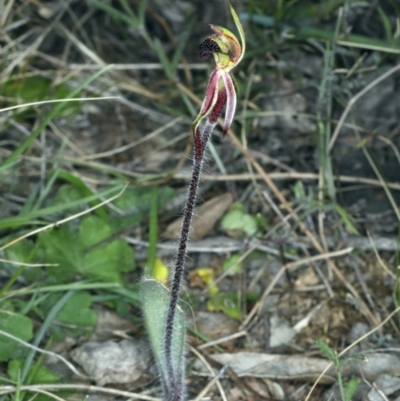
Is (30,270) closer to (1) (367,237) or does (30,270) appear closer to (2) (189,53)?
(1) (367,237)

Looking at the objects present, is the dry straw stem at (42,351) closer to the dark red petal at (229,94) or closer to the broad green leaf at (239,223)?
the broad green leaf at (239,223)

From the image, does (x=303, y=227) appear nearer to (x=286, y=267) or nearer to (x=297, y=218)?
(x=297, y=218)

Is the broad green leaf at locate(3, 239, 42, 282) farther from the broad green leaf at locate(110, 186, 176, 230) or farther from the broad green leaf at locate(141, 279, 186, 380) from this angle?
the broad green leaf at locate(141, 279, 186, 380)

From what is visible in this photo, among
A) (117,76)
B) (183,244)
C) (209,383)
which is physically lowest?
(209,383)

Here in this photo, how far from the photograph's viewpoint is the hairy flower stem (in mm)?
1981

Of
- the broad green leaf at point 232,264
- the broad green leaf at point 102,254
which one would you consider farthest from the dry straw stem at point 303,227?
the broad green leaf at point 102,254

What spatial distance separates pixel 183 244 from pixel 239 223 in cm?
123

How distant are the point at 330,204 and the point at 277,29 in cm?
110

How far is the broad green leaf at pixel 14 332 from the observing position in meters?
2.66

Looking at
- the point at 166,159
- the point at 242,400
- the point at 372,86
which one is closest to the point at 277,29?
the point at 372,86

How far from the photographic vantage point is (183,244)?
7.10 feet

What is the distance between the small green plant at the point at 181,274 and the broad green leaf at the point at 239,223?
36.8 inches

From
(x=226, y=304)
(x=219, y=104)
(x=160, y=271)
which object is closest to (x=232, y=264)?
(x=226, y=304)

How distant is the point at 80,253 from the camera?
3109mm
